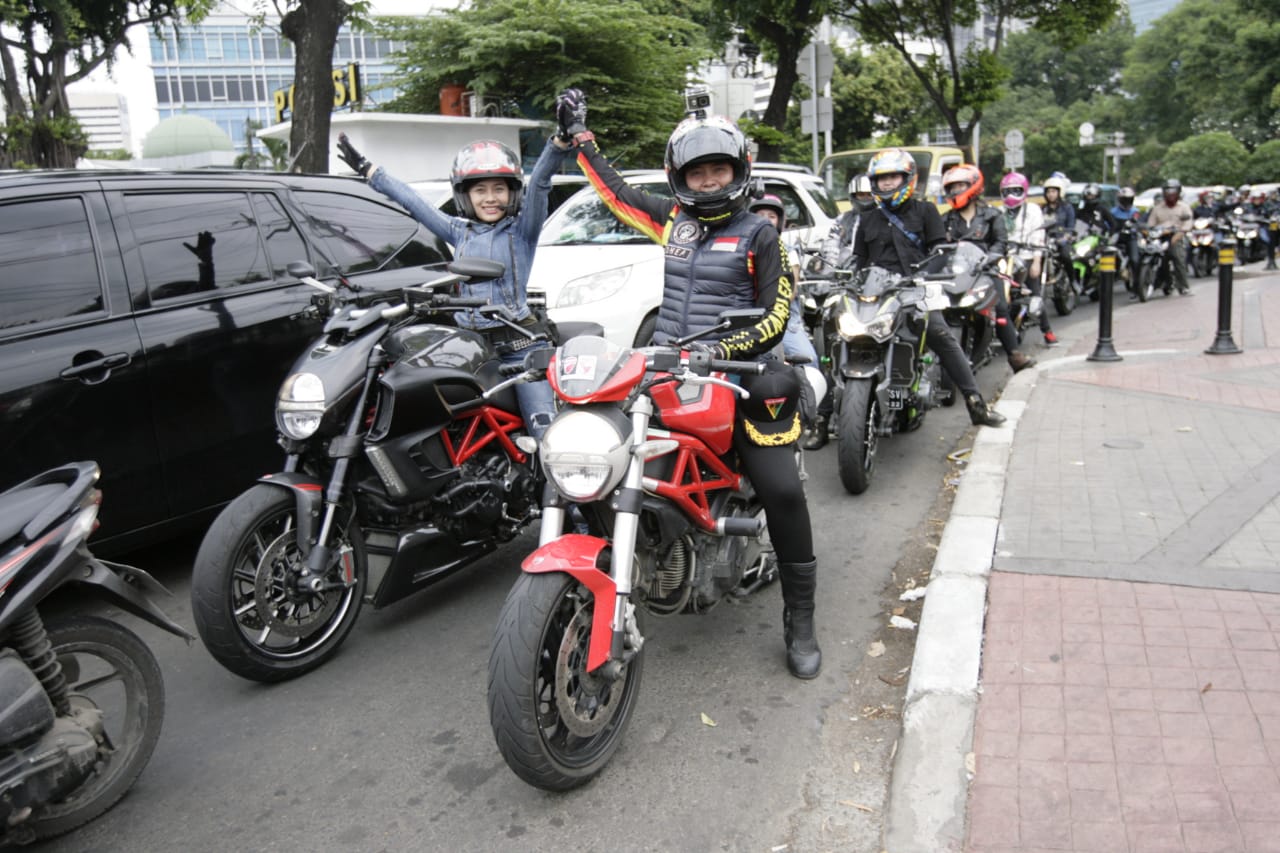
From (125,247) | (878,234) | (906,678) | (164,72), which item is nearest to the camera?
(906,678)

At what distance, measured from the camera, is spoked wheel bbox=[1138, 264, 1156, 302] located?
1557 cm

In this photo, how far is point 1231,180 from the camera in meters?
51.9

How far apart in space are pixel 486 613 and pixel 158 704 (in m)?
1.65

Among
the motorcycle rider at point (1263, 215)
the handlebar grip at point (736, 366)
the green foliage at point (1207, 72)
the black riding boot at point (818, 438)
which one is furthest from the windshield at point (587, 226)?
the green foliage at point (1207, 72)

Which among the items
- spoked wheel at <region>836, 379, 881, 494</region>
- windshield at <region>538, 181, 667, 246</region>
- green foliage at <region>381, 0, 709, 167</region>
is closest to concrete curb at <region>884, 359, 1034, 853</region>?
spoked wheel at <region>836, 379, 881, 494</region>

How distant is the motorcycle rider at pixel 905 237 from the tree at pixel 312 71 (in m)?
8.04

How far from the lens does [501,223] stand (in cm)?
497

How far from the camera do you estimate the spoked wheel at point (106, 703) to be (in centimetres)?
304

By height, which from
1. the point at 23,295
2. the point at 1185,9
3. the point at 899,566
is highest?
the point at 1185,9

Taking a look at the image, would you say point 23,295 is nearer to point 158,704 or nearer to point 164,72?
point 158,704

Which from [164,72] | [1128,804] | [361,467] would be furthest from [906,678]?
[164,72]

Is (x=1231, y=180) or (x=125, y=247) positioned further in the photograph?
(x=1231, y=180)

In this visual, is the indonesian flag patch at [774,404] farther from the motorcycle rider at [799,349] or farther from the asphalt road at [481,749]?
the asphalt road at [481,749]

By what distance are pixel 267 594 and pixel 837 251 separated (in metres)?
5.81
